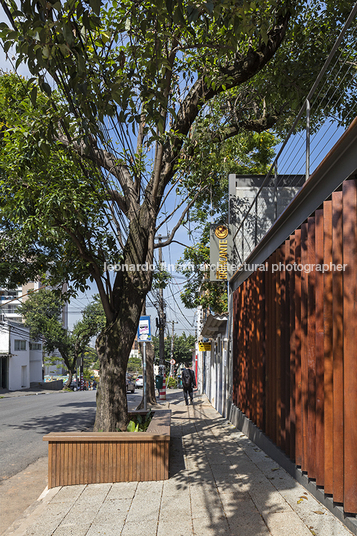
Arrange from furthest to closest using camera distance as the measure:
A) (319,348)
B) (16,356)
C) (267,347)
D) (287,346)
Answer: (16,356) → (267,347) → (287,346) → (319,348)

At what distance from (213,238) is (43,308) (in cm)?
3681

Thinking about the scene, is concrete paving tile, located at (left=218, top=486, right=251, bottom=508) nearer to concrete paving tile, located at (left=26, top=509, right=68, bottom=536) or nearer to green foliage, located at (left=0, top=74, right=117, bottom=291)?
concrete paving tile, located at (left=26, top=509, right=68, bottom=536)

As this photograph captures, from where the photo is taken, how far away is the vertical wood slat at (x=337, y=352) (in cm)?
400

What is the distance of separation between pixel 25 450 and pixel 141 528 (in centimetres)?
615

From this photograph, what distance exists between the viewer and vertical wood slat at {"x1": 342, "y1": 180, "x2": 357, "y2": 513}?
3754 mm

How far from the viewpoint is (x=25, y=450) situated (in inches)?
380

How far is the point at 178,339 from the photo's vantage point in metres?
70.0

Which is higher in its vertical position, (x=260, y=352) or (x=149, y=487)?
(x=260, y=352)

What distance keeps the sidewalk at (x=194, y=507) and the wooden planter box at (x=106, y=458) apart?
0.48 ft

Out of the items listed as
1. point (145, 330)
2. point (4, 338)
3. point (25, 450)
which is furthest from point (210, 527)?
point (4, 338)

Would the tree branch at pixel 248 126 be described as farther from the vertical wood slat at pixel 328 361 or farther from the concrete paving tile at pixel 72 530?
the concrete paving tile at pixel 72 530

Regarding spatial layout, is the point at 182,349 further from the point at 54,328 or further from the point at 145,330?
the point at 145,330

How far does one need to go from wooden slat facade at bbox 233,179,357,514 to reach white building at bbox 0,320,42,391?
39.3 m

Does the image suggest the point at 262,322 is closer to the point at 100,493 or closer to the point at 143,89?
the point at 100,493
